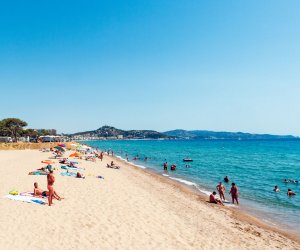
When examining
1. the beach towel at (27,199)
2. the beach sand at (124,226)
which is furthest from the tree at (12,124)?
the beach towel at (27,199)

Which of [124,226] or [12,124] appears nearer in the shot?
[124,226]

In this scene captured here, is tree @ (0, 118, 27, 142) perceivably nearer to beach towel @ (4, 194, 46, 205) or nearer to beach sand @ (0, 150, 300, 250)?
beach sand @ (0, 150, 300, 250)

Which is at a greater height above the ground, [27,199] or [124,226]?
[27,199]

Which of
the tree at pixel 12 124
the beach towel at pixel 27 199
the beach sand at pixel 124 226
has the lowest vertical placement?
the beach sand at pixel 124 226

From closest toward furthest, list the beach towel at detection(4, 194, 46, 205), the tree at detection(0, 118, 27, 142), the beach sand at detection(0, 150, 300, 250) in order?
the beach sand at detection(0, 150, 300, 250) < the beach towel at detection(4, 194, 46, 205) < the tree at detection(0, 118, 27, 142)

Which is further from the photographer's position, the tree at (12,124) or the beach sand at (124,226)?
the tree at (12,124)

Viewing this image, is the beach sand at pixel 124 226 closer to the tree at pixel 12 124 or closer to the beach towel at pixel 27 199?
the beach towel at pixel 27 199

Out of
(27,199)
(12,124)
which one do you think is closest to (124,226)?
(27,199)

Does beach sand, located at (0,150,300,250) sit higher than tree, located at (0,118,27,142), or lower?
lower

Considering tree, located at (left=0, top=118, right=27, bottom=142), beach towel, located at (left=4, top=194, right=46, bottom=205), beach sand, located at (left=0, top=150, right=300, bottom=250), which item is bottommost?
beach sand, located at (left=0, top=150, right=300, bottom=250)

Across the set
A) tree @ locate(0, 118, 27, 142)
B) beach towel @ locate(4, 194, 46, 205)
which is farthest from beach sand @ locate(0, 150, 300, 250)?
tree @ locate(0, 118, 27, 142)

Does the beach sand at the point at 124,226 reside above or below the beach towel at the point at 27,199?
below

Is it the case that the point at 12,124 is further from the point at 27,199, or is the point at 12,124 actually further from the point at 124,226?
the point at 124,226

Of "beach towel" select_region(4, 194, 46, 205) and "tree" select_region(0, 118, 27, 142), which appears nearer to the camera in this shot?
"beach towel" select_region(4, 194, 46, 205)
